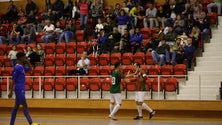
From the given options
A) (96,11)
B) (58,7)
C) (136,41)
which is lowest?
(136,41)

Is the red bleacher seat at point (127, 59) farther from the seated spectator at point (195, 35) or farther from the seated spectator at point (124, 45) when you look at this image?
the seated spectator at point (195, 35)

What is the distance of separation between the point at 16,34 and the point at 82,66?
249 inches

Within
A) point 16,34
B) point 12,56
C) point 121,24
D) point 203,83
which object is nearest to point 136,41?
point 121,24

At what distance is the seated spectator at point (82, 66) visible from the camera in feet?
67.1

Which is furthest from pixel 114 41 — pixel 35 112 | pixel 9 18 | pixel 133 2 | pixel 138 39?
pixel 9 18

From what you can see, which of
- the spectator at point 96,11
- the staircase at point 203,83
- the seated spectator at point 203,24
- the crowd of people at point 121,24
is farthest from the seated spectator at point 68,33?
the staircase at point 203,83

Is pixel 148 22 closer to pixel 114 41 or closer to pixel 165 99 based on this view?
pixel 114 41

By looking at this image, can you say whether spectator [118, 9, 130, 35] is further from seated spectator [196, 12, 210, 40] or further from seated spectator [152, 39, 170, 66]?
seated spectator [196, 12, 210, 40]

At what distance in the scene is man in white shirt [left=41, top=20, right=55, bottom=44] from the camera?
80.1 ft

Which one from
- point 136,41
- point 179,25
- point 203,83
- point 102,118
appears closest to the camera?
point 102,118

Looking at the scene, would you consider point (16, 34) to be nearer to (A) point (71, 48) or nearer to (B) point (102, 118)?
(A) point (71, 48)

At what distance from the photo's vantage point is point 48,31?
80.9 feet

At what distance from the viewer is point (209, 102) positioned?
690 inches

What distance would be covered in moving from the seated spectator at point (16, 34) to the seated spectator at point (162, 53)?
841 centimetres
